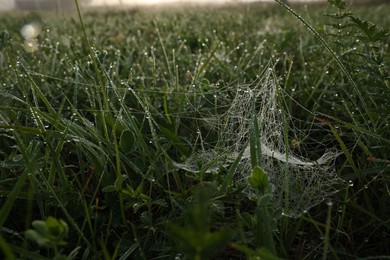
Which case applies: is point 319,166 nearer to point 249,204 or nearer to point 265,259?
point 249,204

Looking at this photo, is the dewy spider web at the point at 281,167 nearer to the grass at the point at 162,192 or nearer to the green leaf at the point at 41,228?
the grass at the point at 162,192

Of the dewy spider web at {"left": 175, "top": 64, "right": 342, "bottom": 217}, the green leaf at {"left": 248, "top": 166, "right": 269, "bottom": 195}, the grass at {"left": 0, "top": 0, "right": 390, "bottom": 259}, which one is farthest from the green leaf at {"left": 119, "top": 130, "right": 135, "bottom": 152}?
the green leaf at {"left": 248, "top": 166, "right": 269, "bottom": 195}

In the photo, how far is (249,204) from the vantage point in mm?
1246

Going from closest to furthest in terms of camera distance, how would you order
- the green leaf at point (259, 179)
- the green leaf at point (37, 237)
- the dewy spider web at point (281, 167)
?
the green leaf at point (37, 237) < the green leaf at point (259, 179) < the dewy spider web at point (281, 167)

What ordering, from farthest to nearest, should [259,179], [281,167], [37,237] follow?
1. [281,167]
2. [259,179]
3. [37,237]

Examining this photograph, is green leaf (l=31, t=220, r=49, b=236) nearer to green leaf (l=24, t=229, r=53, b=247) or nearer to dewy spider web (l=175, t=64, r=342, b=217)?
green leaf (l=24, t=229, r=53, b=247)

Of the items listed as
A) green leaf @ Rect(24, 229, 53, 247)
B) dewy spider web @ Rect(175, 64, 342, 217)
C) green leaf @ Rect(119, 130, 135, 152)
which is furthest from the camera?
green leaf @ Rect(119, 130, 135, 152)

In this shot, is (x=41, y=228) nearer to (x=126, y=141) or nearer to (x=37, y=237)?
(x=37, y=237)

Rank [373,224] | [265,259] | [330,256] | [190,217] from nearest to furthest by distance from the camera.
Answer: [190,217]
[265,259]
[330,256]
[373,224]

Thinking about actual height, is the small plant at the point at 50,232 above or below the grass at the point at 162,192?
above

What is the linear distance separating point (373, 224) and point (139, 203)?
611 mm

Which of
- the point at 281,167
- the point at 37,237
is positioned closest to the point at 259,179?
the point at 281,167

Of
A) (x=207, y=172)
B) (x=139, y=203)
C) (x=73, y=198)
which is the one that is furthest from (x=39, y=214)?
(x=207, y=172)

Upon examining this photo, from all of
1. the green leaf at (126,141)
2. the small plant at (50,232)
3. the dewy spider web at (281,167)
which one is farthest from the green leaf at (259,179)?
the green leaf at (126,141)
